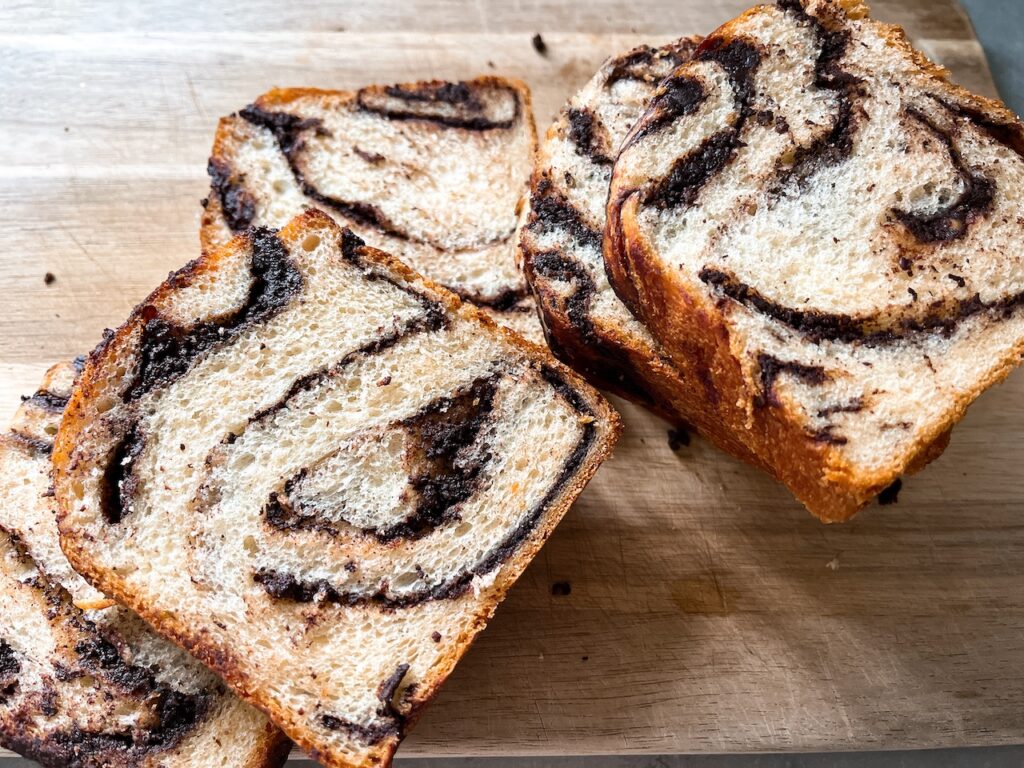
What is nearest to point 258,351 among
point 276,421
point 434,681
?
point 276,421

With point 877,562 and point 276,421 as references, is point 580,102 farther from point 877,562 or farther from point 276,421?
point 877,562

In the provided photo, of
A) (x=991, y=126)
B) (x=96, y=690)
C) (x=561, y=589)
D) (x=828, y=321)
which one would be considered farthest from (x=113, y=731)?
(x=991, y=126)

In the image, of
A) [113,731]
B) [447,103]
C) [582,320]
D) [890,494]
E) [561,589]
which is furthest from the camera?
[447,103]

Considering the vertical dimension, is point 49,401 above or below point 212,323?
below

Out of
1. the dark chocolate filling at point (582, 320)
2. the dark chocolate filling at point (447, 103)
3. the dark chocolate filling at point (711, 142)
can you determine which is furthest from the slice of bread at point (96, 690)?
the dark chocolate filling at point (711, 142)

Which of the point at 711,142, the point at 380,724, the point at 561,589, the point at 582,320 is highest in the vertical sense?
the point at 711,142

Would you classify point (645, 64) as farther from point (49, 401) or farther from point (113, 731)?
point (113, 731)

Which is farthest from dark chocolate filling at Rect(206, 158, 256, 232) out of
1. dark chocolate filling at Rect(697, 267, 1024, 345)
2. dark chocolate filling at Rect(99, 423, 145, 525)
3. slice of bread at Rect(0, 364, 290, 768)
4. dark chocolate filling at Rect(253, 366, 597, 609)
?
dark chocolate filling at Rect(697, 267, 1024, 345)

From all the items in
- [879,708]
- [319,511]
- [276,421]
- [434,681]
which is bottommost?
[879,708]

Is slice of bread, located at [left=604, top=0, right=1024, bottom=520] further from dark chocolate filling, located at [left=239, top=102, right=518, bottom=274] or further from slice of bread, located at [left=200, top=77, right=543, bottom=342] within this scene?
dark chocolate filling, located at [left=239, top=102, right=518, bottom=274]
